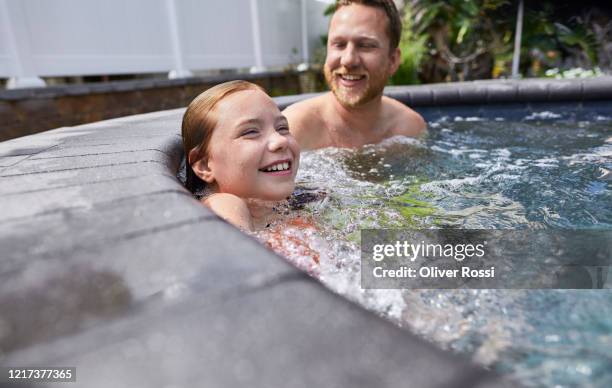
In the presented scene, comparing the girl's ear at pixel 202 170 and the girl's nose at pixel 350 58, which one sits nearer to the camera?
the girl's ear at pixel 202 170

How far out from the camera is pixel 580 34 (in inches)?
359

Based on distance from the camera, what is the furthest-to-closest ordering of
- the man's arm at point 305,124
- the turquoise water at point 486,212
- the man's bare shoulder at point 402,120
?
the man's bare shoulder at point 402,120
the man's arm at point 305,124
the turquoise water at point 486,212

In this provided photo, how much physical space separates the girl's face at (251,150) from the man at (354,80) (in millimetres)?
1427

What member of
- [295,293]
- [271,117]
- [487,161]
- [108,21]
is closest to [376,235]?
[271,117]

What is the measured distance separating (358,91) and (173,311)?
2883mm

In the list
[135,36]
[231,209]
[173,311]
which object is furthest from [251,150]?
[135,36]

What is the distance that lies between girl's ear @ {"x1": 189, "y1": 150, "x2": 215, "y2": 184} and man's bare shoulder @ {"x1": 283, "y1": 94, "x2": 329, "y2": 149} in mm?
1410

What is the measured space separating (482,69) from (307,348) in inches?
429

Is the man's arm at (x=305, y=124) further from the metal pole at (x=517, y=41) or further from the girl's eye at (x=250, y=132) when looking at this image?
the metal pole at (x=517, y=41)

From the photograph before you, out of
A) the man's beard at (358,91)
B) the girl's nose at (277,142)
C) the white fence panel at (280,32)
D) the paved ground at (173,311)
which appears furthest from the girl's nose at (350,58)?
the white fence panel at (280,32)

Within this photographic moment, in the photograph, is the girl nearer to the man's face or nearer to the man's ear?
the man's face

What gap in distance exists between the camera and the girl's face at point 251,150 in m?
1.75

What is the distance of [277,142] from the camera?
5.72 ft

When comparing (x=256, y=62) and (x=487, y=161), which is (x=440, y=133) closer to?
(x=487, y=161)
